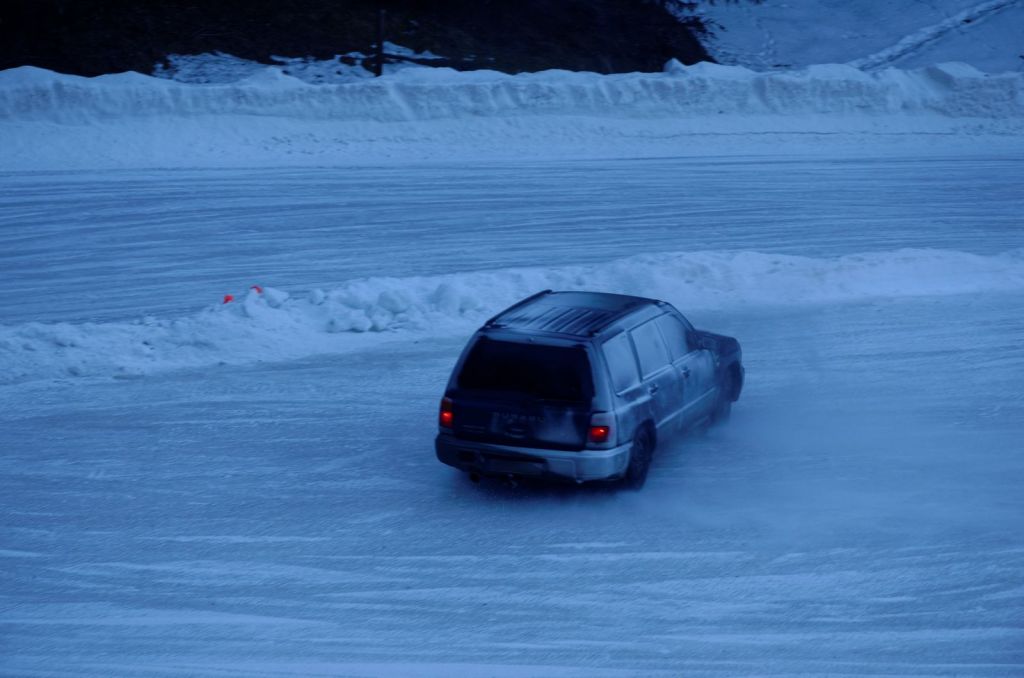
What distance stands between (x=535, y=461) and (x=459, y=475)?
121 cm

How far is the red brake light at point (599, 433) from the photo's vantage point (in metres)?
8.88

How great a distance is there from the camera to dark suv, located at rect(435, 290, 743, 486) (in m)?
8.94

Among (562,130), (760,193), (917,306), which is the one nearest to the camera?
(917,306)

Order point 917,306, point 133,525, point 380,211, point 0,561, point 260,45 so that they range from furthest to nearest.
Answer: point 260,45
point 380,211
point 917,306
point 133,525
point 0,561

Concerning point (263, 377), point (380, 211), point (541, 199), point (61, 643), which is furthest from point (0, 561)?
point (541, 199)

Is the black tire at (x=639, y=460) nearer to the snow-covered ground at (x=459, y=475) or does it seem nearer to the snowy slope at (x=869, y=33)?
the snow-covered ground at (x=459, y=475)

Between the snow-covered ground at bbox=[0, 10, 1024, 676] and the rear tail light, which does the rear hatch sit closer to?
the rear tail light

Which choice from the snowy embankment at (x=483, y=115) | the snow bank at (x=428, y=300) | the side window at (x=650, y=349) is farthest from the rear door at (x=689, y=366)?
the snowy embankment at (x=483, y=115)

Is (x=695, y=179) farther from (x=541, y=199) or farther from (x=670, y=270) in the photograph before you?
(x=670, y=270)

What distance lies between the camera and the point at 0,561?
8.33 metres

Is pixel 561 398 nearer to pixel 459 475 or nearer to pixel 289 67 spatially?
pixel 459 475

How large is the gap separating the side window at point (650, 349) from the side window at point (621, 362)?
14cm

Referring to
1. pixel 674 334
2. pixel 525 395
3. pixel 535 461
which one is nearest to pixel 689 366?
pixel 674 334

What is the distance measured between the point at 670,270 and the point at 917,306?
3.33 metres
